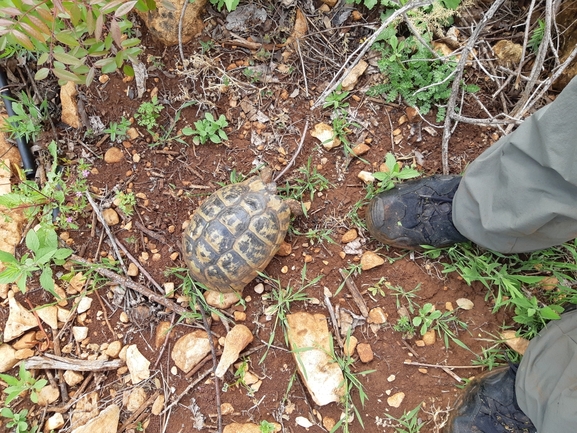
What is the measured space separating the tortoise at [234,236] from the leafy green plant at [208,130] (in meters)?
0.38

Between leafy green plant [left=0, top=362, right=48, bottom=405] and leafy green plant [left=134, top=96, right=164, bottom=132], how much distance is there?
54.7 inches

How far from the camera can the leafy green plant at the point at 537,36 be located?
224 centimetres

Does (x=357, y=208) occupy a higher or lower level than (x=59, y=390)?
higher

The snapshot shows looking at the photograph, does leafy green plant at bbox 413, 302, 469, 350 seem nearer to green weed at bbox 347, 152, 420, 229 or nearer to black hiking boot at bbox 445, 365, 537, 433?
black hiking boot at bbox 445, 365, 537, 433

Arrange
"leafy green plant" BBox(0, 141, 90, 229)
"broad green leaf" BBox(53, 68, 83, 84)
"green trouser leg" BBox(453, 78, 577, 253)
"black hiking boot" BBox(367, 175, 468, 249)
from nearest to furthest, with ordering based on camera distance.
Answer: "green trouser leg" BBox(453, 78, 577, 253)
"broad green leaf" BBox(53, 68, 83, 84)
"black hiking boot" BBox(367, 175, 468, 249)
"leafy green plant" BBox(0, 141, 90, 229)

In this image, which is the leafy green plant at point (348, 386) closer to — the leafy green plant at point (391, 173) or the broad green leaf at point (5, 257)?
the leafy green plant at point (391, 173)

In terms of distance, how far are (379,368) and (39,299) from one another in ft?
5.99

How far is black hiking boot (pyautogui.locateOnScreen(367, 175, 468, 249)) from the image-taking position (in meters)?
2.18

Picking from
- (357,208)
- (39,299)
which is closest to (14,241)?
(39,299)

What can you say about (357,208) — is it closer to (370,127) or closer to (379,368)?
(370,127)

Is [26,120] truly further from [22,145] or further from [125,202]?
[125,202]

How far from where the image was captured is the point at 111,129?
2375 millimetres

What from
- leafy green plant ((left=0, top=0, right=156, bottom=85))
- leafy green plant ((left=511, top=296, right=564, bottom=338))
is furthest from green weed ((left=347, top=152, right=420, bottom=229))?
leafy green plant ((left=0, top=0, right=156, bottom=85))

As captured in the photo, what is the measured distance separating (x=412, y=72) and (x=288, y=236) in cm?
110
